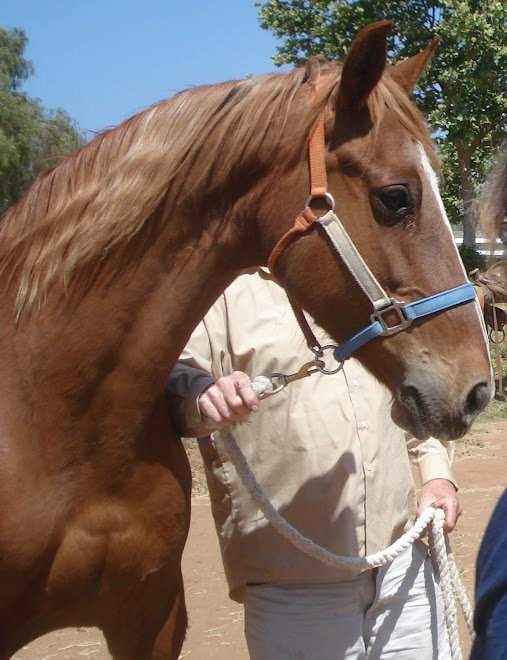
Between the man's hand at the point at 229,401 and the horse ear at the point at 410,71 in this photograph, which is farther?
the horse ear at the point at 410,71

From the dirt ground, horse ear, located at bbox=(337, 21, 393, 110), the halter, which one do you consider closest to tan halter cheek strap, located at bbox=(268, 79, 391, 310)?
the halter

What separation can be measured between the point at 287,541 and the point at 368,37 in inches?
53.0

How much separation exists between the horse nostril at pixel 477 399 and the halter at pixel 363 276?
8.0 inches

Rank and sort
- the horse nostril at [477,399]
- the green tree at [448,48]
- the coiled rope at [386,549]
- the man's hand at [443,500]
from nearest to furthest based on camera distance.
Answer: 1. the horse nostril at [477,399]
2. the coiled rope at [386,549]
3. the man's hand at [443,500]
4. the green tree at [448,48]

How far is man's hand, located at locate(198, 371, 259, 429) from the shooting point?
5.32 feet

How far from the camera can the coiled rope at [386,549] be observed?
175cm

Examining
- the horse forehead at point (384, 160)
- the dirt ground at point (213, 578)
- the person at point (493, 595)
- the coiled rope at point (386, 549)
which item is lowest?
the dirt ground at point (213, 578)

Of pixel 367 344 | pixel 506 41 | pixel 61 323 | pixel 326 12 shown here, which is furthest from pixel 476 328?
pixel 326 12

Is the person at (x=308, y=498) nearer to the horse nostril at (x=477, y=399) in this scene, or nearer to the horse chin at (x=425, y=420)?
the horse chin at (x=425, y=420)

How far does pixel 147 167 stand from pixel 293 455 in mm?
898

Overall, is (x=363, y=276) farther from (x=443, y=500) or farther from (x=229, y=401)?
(x=443, y=500)

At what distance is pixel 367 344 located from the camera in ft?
5.40

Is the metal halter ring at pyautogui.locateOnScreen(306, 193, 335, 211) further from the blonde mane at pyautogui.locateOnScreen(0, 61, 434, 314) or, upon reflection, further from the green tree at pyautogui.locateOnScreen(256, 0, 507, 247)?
the green tree at pyautogui.locateOnScreen(256, 0, 507, 247)

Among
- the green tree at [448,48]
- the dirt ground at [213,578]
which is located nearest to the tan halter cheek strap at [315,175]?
the dirt ground at [213,578]
